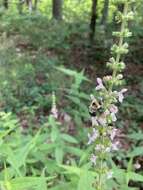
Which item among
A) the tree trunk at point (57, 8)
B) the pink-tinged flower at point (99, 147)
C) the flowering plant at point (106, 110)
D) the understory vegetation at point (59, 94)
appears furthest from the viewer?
the tree trunk at point (57, 8)

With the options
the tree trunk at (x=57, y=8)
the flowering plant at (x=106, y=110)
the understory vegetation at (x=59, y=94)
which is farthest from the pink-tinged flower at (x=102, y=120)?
the tree trunk at (x=57, y=8)

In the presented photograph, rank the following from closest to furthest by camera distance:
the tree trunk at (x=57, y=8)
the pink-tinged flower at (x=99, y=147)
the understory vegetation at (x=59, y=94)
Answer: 1. the pink-tinged flower at (x=99, y=147)
2. the understory vegetation at (x=59, y=94)
3. the tree trunk at (x=57, y=8)

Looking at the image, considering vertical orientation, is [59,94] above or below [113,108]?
below

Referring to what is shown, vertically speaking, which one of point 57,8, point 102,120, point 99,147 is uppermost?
point 102,120

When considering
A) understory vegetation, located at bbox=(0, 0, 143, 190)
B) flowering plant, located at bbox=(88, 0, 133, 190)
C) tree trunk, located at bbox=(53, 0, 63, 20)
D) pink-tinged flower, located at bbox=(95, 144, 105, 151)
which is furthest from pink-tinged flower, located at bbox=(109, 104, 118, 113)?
tree trunk, located at bbox=(53, 0, 63, 20)

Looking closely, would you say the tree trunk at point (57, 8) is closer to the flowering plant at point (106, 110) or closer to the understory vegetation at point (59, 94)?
the understory vegetation at point (59, 94)

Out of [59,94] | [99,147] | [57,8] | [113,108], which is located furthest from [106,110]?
[57,8]

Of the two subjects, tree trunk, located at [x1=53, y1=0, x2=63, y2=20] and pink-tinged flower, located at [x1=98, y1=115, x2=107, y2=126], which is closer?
pink-tinged flower, located at [x1=98, y1=115, x2=107, y2=126]

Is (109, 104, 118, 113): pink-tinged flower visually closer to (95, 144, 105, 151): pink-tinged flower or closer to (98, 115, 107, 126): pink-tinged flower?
(98, 115, 107, 126): pink-tinged flower

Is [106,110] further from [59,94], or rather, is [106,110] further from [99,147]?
[59,94]
